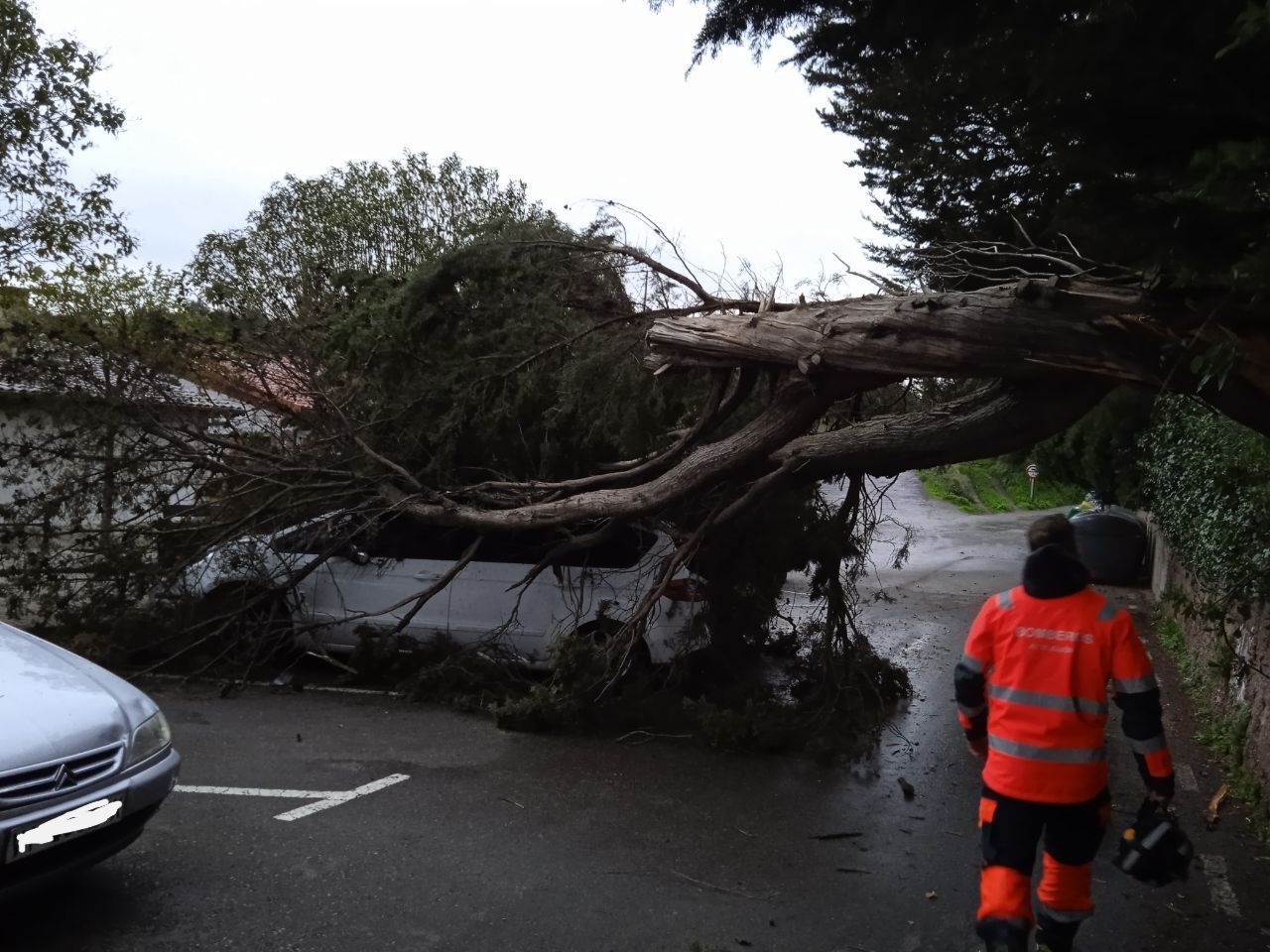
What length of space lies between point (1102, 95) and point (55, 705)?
15.0 feet

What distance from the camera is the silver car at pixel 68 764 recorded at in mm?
3814

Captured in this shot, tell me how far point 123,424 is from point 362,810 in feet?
15.9

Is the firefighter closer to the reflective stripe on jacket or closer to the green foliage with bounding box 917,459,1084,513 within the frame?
the reflective stripe on jacket

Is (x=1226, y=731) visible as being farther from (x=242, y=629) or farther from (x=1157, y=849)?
(x=242, y=629)

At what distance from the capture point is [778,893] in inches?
195

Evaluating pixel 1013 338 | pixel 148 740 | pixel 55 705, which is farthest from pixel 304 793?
pixel 1013 338

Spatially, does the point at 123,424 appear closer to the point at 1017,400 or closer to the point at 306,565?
the point at 306,565

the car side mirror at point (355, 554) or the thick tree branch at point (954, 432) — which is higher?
the thick tree branch at point (954, 432)

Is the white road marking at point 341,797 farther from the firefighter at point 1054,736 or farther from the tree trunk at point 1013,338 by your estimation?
the firefighter at point 1054,736

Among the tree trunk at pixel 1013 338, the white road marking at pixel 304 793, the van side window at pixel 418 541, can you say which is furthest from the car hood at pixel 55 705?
the van side window at pixel 418 541

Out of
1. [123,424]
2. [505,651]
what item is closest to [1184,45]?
[505,651]

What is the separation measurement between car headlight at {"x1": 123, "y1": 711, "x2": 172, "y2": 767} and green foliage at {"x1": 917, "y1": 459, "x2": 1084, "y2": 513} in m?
26.9

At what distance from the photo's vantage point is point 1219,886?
17.2ft

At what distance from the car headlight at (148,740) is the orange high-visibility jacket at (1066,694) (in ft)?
10.8
